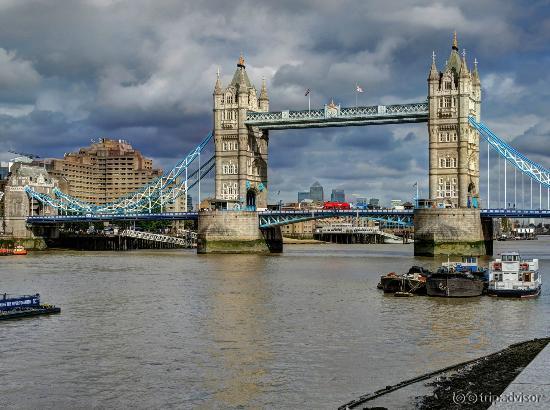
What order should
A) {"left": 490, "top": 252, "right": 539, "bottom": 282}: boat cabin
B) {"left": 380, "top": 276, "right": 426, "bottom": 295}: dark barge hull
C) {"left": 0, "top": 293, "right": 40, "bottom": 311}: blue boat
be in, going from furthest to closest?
{"left": 380, "top": 276, "right": 426, "bottom": 295}: dark barge hull < {"left": 490, "top": 252, "right": 539, "bottom": 282}: boat cabin < {"left": 0, "top": 293, "right": 40, "bottom": 311}: blue boat

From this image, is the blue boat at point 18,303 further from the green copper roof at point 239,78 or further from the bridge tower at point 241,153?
the green copper roof at point 239,78

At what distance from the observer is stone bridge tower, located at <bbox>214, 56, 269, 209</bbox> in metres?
110

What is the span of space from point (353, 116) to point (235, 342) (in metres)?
71.8

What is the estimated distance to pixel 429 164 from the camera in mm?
99500

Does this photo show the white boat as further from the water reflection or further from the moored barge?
the water reflection

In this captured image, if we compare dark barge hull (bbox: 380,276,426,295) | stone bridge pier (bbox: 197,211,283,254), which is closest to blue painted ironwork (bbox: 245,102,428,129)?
stone bridge pier (bbox: 197,211,283,254)

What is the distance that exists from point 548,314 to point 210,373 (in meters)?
19.8

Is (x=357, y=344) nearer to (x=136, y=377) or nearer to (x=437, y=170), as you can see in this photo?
(x=136, y=377)

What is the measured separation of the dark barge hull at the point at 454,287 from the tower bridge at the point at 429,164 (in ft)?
137

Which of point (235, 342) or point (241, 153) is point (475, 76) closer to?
point (241, 153)

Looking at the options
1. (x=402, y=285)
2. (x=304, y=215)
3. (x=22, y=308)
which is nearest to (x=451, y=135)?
(x=304, y=215)

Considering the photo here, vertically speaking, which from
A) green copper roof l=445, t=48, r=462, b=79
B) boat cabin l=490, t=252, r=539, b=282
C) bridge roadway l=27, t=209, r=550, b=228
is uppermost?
green copper roof l=445, t=48, r=462, b=79

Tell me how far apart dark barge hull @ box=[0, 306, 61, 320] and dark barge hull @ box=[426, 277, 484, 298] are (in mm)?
20534

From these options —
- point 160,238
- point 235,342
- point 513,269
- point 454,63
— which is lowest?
point 235,342
